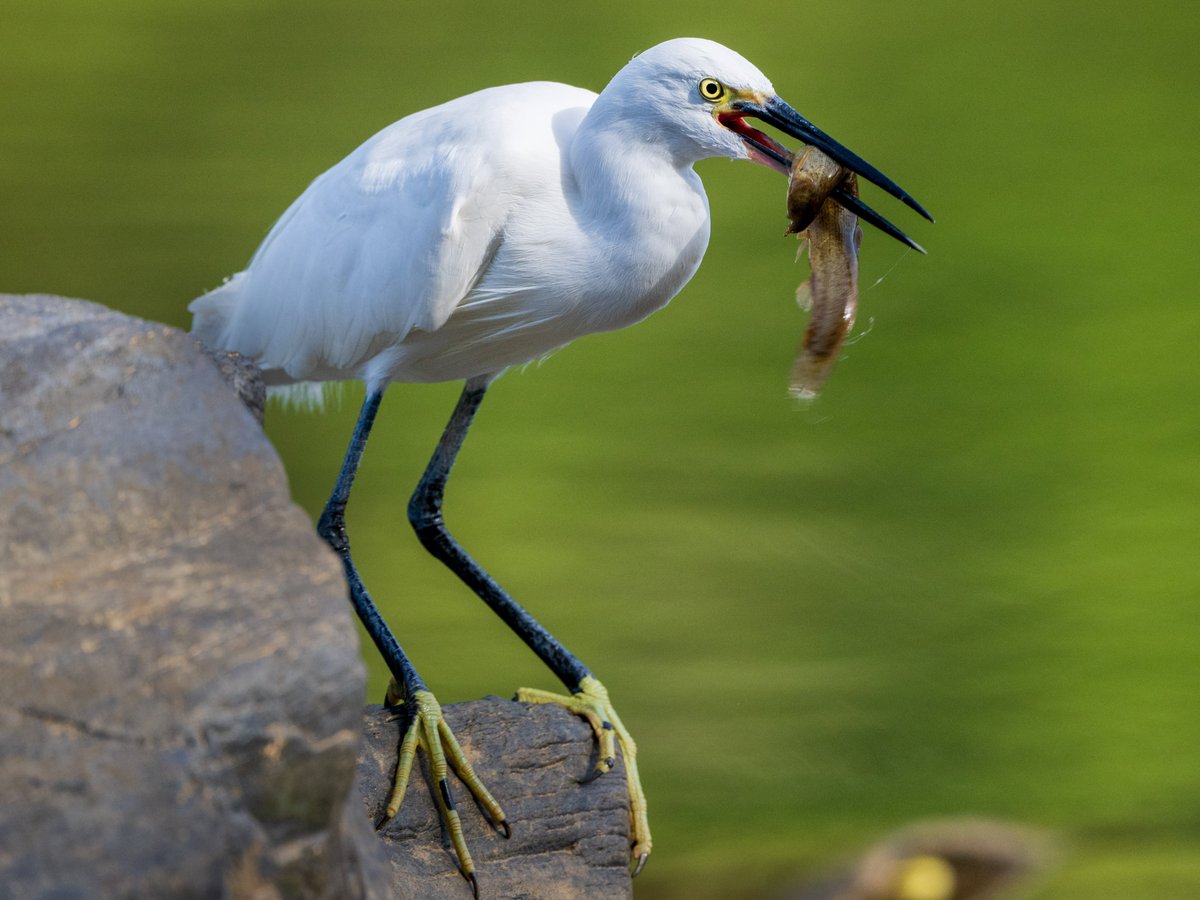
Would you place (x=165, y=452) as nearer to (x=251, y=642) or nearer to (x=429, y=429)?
(x=251, y=642)

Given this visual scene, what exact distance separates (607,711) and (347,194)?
744 millimetres

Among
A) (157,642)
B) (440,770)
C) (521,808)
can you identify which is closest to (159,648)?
(157,642)

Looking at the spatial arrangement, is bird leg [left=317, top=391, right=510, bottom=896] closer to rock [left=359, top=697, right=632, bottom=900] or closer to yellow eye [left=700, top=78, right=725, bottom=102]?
rock [left=359, top=697, right=632, bottom=900]

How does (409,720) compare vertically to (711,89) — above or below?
below

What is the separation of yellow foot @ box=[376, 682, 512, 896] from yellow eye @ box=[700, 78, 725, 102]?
77 cm

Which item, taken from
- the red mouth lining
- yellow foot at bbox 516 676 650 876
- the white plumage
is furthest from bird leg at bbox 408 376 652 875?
the red mouth lining

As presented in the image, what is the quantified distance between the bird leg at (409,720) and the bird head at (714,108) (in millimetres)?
506

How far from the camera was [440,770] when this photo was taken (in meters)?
1.67

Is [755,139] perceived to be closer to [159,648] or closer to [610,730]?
[610,730]

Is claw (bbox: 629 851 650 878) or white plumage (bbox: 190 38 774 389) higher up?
white plumage (bbox: 190 38 774 389)

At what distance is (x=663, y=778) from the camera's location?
417 centimetres

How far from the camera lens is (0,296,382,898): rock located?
3.39 feet

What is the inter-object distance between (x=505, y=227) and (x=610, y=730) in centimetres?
63

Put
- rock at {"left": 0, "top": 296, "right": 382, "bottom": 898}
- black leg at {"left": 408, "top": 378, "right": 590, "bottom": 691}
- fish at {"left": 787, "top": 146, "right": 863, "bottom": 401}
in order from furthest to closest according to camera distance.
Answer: black leg at {"left": 408, "top": 378, "right": 590, "bottom": 691}, fish at {"left": 787, "top": 146, "right": 863, "bottom": 401}, rock at {"left": 0, "top": 296, "right": 382, "bottom": 898}
